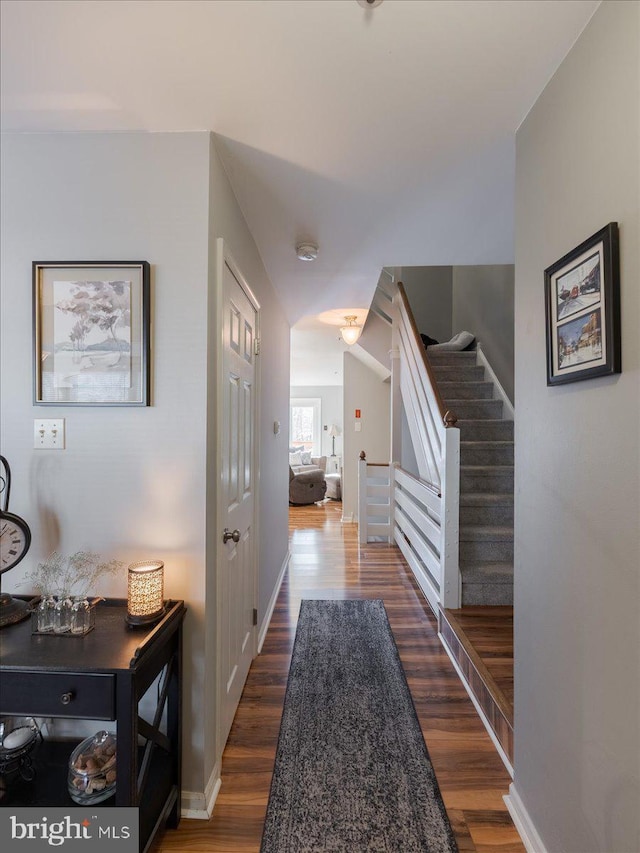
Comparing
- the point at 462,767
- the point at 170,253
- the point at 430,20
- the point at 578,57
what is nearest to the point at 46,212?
the point at 170,253

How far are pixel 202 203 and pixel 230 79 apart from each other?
36 cm

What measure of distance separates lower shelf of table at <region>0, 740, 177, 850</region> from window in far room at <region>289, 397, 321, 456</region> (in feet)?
31.4

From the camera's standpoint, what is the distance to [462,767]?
1667 mm

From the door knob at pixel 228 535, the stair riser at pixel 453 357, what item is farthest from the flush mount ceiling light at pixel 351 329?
the door knob at pixel 228 535

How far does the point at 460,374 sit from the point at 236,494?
3.32 meters

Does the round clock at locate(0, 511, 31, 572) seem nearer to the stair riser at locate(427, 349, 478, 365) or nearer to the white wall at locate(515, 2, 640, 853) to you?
the white wall at locate(515, 2, 640, 853)

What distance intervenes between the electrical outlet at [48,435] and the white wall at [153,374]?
24mm

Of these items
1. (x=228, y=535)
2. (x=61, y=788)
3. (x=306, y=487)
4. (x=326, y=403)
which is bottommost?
(x=61, y=788)

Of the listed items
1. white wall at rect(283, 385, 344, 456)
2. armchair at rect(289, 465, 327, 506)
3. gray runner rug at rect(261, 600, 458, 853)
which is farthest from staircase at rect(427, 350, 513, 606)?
white wall at rect(283, 385, 344, 456)

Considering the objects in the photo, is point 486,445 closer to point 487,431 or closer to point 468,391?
point 487,431

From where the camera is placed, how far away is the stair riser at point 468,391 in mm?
4316

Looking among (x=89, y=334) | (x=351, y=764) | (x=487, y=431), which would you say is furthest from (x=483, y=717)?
(x=487, y=431)

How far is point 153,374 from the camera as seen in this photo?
4.82 feet

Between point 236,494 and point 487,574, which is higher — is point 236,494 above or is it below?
above
